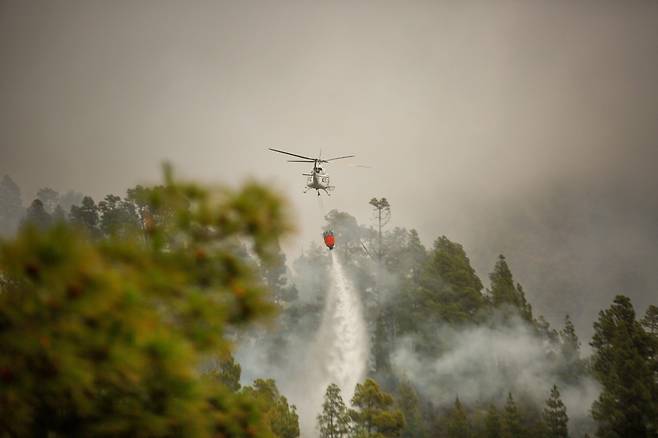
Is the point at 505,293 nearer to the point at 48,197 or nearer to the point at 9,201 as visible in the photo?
the point at 9,201

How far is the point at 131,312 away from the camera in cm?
304

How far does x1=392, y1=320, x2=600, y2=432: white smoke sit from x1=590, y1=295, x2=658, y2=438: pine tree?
1137 cm

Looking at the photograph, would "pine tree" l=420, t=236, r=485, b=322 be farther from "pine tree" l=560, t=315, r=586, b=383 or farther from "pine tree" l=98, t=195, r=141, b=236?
"pine tree" l=98, t=195, r=141, b=236

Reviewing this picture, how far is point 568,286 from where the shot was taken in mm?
100125

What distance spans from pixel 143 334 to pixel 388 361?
124ft

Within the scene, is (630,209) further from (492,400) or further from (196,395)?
(196,395)

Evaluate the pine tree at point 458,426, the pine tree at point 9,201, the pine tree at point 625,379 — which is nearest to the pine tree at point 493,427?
the pine tree at point 458,426

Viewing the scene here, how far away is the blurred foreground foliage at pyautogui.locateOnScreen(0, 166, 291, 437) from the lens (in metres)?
2.92

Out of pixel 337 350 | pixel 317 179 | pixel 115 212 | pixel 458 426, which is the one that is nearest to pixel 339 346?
pixel 337 350

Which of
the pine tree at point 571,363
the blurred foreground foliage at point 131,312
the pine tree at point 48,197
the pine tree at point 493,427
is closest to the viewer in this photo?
the blurred foreground foliage at point 131,312

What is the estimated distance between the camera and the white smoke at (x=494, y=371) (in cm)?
3584

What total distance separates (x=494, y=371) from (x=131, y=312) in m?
39.5

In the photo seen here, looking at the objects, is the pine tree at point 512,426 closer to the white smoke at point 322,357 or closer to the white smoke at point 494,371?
the white smoke at point 494,371

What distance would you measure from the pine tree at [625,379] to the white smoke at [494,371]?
1137 cm
